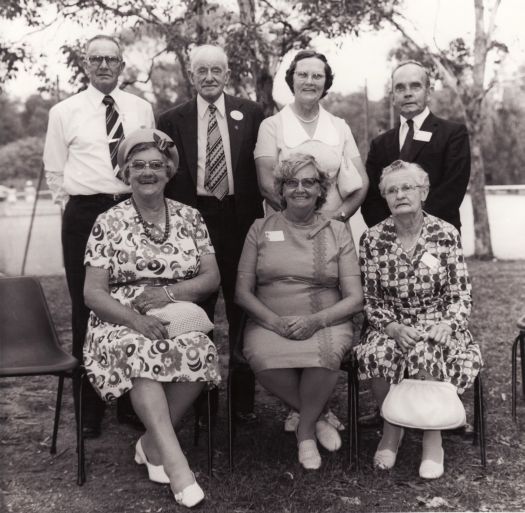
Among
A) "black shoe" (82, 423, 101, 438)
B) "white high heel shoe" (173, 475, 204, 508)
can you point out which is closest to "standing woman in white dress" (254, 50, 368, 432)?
"white high heel shoe" (173, 475, 204, 508)

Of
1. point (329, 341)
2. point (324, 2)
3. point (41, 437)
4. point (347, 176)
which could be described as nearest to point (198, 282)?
point (329, 341)

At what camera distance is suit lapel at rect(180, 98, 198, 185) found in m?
3.97

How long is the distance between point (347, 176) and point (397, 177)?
1.47 feet

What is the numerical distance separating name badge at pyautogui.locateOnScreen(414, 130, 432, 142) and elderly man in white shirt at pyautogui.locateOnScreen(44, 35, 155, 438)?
1585mm

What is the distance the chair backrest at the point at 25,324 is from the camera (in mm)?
3730

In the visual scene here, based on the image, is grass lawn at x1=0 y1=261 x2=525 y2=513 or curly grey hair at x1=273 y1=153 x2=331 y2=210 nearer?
grass lawn at x1=0 y1=261 x2=525 y2=513

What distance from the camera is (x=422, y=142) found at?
3986mm

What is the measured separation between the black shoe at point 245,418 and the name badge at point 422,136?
1899mm

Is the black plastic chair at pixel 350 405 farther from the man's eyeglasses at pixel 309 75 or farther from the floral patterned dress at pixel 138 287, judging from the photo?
the man's eyeglasses at pixel 309 75

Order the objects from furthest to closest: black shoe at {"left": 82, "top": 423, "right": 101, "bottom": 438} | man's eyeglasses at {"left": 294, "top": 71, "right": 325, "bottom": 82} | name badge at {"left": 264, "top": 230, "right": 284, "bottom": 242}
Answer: black shoe at {"left": 82, "top": 423, "right": 101, "bottom": 438}
man's eyeglasses at {"left": 294, "top": 71, "right": 325, "bottom": 82}
name badge at {"left": 264, "top": 230, "right": 284, "bottom": 242}

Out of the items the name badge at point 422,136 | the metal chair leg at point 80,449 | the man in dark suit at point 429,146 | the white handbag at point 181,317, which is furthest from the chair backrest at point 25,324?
the name badge at point 422,136

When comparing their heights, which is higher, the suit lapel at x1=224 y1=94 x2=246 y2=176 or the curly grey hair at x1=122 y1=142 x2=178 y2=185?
the suit lapel at x1=224 y1=94 x2=246 y2=176

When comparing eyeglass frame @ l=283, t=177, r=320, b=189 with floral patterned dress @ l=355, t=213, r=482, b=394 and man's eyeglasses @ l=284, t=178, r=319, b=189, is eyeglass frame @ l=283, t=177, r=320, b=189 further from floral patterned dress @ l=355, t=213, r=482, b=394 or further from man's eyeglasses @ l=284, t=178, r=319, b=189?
floral patterned dress @ l=355, t=213, r=482, b=394

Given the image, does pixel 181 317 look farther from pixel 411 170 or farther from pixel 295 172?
pixel 411 170
